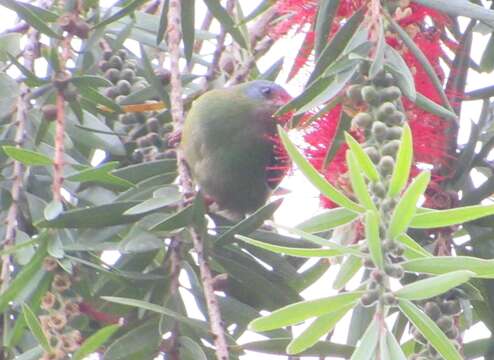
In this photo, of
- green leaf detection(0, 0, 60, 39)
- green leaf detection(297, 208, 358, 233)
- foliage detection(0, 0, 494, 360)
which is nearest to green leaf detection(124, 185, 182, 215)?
foliage detection(0, 0, 494, 360)

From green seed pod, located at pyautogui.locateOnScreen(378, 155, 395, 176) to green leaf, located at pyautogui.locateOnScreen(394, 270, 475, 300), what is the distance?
0.41 ft

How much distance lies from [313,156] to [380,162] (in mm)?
379

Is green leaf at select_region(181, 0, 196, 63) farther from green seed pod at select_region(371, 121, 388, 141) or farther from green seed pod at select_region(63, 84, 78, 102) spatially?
green seed pod at select_region(371, 121, 388, 141)

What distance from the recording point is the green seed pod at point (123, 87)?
2.15 metres

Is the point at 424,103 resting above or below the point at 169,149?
above

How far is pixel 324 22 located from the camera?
5.11 feet

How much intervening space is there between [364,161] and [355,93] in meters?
0.22

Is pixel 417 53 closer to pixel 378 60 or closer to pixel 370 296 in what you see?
pixel 378 60

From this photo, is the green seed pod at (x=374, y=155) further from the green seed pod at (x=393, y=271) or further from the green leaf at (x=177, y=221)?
the green leaf at (x=177, y=221)

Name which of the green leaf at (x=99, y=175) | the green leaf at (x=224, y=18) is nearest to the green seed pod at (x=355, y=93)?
the green leaf at (x=99, y=175)

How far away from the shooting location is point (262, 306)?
6.15 feet

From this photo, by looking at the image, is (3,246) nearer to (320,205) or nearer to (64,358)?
(64,358)

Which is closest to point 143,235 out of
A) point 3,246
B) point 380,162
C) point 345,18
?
point 3,246

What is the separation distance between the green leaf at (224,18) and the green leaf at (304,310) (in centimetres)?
88
